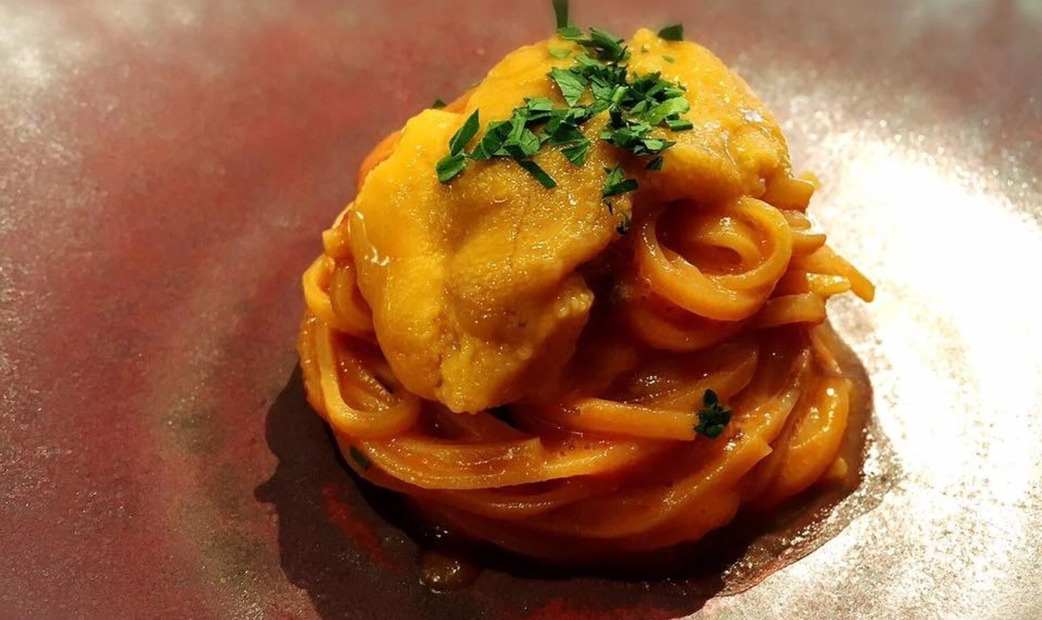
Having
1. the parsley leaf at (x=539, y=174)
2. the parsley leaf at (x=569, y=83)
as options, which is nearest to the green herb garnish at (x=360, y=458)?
the parsley leaf at (x=539, y=174)

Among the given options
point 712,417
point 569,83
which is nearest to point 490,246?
point 569,83

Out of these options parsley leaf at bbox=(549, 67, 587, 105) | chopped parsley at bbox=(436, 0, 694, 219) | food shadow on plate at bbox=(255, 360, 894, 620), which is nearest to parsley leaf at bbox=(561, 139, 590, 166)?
chopped parsley at bbox=(436, 0, 694, 219)

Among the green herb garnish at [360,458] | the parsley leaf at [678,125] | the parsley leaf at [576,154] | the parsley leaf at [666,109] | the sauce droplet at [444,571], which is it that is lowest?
the sauce droplet at [444,571]

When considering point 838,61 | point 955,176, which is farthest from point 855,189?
point 838,61

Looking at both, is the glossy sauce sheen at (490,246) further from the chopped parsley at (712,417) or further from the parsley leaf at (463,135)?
the chopped parsley at (712,417)

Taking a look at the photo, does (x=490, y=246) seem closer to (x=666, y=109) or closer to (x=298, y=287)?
(x=666, y=109)

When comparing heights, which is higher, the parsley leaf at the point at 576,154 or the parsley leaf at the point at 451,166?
the parsley leaf at the point at 576,154

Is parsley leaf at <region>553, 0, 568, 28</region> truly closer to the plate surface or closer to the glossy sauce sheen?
the glossy sauce sheen
